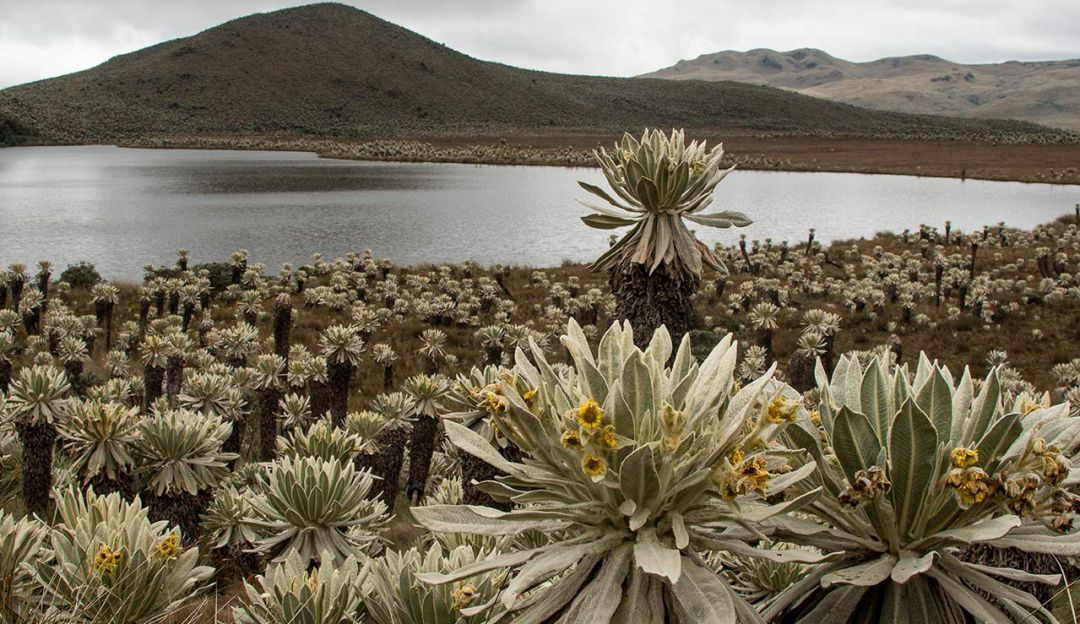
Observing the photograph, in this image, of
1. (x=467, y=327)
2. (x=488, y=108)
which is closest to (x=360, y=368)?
(x=467, y=327)

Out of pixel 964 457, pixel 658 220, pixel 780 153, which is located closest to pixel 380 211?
pixel 658 220

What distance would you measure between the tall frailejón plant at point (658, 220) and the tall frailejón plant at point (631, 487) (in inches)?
126

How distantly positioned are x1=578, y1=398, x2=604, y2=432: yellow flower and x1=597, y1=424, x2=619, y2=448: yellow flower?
1.4 inches

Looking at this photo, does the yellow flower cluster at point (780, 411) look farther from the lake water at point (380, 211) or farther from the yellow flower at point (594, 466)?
the lake water at point (380, 211)

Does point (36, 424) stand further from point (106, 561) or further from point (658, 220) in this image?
point (658, 220)

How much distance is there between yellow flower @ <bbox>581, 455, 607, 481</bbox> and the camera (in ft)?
5.08

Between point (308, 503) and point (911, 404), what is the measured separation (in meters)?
2.41

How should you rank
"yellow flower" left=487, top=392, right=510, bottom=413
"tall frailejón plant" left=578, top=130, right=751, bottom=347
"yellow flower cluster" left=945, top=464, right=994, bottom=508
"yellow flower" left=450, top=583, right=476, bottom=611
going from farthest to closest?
"tall frailejón plant" left=578, top=130, right=751, bottom=347, "yellow flower" left=450, top=583, right=476, bottom=611, "yellow flower" left=487, top=392, right=510, bottom=413, "yellow flower cluster" left=945, top=464, right=994, bottom=508

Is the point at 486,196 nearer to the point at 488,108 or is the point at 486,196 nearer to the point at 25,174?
the point at 25,174

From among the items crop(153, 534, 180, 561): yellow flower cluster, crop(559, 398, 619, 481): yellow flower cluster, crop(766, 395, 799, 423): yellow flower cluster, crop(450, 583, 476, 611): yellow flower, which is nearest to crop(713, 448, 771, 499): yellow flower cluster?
crop(766, 395, 799, 423): yellow flower cluster

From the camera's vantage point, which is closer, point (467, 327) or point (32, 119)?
point (467, 327)

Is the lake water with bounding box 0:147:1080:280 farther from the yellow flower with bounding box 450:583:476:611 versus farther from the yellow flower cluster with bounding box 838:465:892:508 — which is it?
the yellow flower cluster with bounding box 838:465:892:508

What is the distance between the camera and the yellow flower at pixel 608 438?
158 cm

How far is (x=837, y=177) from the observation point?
58062 mm
